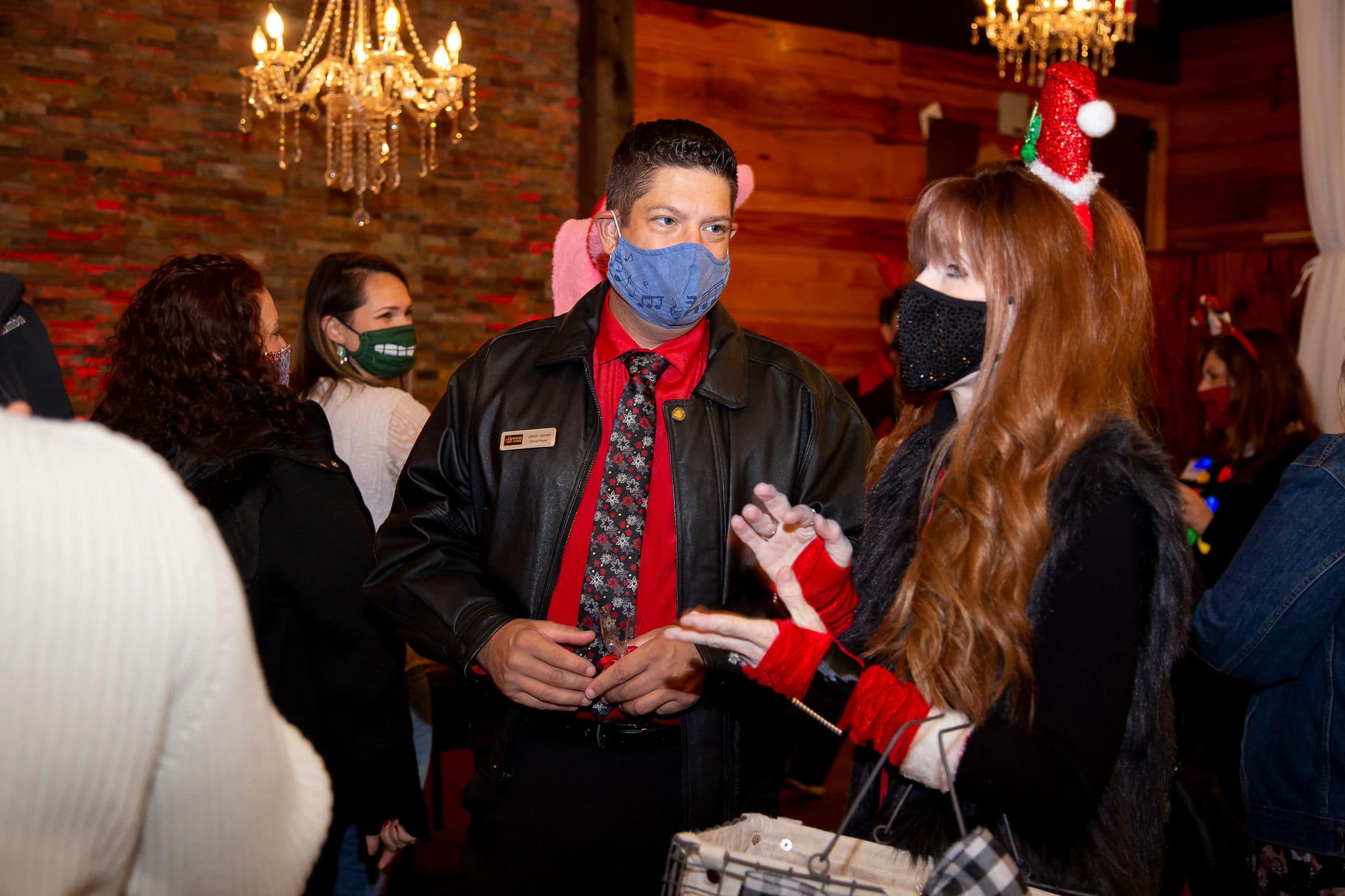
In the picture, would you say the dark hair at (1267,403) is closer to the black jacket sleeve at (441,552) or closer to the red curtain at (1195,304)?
the red curtain at (1195,304)

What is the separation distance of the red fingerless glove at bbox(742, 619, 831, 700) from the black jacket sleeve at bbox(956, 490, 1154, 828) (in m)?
0.21

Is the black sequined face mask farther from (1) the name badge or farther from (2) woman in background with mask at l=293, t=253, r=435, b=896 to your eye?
(2) woman in background with mask at l=293, t=253, r=435, b=896

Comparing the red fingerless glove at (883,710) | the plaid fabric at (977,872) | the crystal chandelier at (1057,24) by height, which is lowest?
the plaid fabric at (977,872)

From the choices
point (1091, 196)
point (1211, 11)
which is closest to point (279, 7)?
point (1091, 196)

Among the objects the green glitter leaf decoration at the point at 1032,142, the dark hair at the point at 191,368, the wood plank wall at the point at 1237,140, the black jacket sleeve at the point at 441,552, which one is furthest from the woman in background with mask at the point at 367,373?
the wood plank wall at the point at 1237,140

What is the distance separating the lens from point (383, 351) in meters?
3.14

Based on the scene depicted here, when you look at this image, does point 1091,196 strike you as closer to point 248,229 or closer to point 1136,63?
point 248,229

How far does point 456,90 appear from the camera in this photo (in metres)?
4.70

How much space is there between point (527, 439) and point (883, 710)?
0.87m

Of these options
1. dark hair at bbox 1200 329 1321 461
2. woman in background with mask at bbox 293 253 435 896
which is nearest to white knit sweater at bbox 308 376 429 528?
woman in background with mask at bbox 293 253 435 896

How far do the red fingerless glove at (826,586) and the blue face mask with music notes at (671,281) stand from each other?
0.61 m

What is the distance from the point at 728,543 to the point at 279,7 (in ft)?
14.4

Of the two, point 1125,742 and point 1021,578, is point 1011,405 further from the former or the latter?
point 1125,742

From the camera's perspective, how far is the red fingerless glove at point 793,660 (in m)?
1.34
